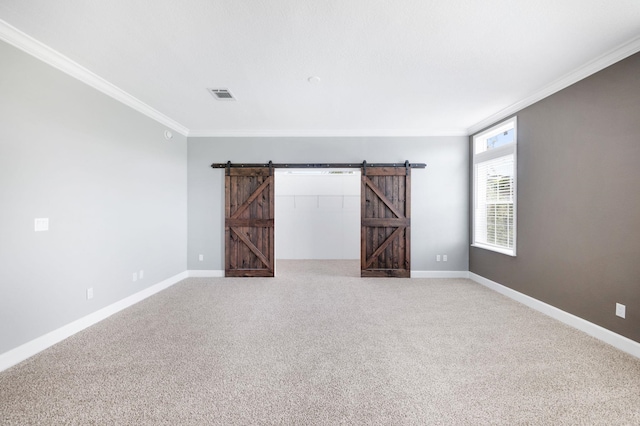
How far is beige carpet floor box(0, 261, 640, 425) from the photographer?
5.18 feet

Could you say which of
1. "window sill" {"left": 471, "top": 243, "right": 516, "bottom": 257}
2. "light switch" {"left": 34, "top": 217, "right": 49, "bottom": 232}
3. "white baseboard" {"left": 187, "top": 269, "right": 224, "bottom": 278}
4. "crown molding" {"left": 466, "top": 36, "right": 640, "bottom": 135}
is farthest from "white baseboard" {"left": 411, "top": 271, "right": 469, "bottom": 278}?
"light switch" {"left": 34, "top": 217, "right": 49, "bottom": 232}

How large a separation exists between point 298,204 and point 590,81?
5407 mm

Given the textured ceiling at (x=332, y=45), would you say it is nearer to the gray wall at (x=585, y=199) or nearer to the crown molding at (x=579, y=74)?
the crown molding at (x=579, y=74)

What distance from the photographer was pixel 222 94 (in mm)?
3258

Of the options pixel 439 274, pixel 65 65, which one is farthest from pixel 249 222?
pixel 439 274

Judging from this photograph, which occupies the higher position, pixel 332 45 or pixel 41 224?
pixel 332 45

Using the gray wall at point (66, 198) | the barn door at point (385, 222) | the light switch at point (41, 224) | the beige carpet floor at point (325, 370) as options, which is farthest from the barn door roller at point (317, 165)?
the light switch at point (41, 224)

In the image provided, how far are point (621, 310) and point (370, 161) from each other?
3510 millimetres

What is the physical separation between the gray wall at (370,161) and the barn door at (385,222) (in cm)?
16

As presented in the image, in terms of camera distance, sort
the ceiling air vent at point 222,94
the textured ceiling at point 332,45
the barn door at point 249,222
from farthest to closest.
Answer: the barn door at point 249,222 → the ceiling air vent at point 222,94 → the textured ceiling at point 332,45

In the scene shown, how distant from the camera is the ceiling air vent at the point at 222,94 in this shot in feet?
10.3

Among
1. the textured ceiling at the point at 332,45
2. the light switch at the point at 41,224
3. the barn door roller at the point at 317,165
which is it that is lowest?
the light switch at the point at 41,224

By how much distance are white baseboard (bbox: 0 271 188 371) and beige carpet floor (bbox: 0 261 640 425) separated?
90 mm

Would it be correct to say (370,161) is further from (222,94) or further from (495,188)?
(222,94)
